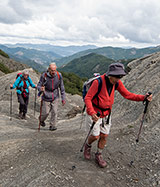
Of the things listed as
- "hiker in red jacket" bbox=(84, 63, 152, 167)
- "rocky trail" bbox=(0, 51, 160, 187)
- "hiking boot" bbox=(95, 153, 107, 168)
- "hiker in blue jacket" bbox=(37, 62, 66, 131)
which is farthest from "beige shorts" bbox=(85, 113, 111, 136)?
"hiker in blue jacket" bbox=(37, 62, 66, 131)

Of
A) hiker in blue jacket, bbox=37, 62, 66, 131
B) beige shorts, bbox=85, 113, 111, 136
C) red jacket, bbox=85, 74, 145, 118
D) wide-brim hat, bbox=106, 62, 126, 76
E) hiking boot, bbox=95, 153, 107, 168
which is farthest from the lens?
hiker in blue jacket, bbox=37, 62, 66, 131

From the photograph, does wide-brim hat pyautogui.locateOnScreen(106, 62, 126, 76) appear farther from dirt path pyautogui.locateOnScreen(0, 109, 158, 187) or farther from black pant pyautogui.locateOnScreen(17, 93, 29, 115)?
black pant pyautogui.locateOnScreen(17, 93, 29, 115)

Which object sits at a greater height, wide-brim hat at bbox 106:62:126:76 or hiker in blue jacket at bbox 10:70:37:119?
wide-brim hat at bbox 106:62:126:76

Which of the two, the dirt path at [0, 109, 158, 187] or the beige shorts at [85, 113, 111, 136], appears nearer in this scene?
the dirt path at [0, 109, 158, 187]

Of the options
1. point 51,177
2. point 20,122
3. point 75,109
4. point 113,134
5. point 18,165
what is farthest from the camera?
point 75,109

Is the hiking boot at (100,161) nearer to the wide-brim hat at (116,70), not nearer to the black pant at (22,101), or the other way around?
the wide-brim hat at (116,70)

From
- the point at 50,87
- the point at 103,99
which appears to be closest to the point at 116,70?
the point at 103,99

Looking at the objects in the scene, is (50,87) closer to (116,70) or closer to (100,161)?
(100,161)

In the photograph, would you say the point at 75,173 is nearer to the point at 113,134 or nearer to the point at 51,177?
the point at 51,177

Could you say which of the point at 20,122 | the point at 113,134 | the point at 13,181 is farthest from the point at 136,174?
the point at 20,122

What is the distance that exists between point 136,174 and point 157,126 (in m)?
2.96

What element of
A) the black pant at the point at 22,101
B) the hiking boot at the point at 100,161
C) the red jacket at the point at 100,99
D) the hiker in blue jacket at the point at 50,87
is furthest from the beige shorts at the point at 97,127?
the black pant at the point at 22,101

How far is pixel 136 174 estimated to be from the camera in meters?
5.64

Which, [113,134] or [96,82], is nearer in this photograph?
[96,82]
